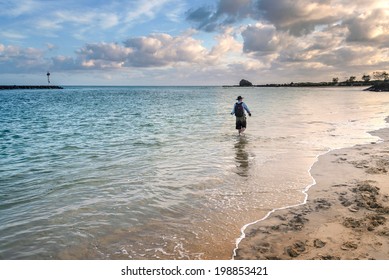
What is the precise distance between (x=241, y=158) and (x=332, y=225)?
6.63 m

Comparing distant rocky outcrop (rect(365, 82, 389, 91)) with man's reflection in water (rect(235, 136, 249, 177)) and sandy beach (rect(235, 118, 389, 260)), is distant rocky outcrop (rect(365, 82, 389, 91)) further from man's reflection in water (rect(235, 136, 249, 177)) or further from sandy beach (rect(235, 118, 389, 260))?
sandy beach (rect(235, 118, 389, 260))

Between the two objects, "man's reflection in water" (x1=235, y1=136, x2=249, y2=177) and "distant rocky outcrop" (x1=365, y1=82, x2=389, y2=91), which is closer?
"man's reflection in water" (x1=235, y1=136, x2=249, y2=177)

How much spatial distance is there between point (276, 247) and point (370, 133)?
16058 mm

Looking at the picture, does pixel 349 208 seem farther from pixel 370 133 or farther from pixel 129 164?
pixel 370 133

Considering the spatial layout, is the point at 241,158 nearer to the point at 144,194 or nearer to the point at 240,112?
the point at 144,194

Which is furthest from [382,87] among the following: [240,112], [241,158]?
[241,158]

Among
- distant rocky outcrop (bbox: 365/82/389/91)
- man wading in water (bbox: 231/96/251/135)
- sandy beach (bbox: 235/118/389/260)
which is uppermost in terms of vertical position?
distant rocky outcrop (bbox: 365/82/389/91)

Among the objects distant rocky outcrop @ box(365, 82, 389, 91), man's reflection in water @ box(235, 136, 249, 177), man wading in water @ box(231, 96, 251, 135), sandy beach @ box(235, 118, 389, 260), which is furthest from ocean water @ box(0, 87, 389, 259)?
distant rocky outcrop @ box(365, 82, 389, 91)

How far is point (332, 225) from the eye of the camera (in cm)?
625

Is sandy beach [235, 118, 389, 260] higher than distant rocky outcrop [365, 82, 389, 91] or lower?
lower

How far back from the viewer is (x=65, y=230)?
21.4ft

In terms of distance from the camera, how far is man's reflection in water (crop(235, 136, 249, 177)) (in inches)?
422

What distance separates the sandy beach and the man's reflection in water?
2380mm

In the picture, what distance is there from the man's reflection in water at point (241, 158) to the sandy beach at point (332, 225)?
2.38 m
